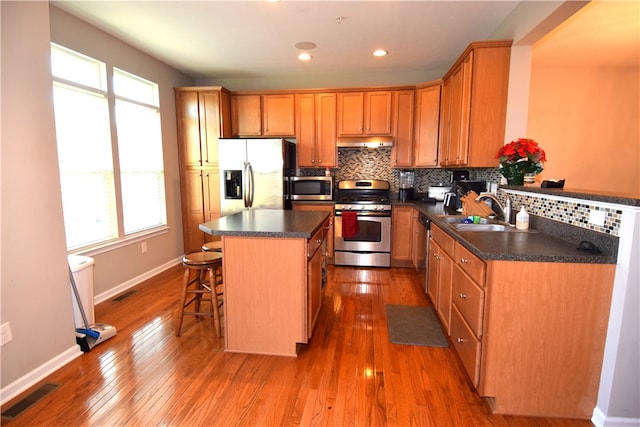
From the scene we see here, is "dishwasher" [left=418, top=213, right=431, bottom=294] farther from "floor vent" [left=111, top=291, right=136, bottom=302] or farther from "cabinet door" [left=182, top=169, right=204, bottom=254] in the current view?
"floor vent" [left=111, top=291, right=136, bottom=302]

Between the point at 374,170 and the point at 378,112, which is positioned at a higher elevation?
the point at 378,112

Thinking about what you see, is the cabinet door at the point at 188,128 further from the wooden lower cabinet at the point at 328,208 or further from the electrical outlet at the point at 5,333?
the electrical outlet at the point at 5,333

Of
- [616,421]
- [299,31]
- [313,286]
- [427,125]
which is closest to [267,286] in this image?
[313,286]

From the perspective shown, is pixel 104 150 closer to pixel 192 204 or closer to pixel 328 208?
pixel 192 204

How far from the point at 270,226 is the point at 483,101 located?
2.22m

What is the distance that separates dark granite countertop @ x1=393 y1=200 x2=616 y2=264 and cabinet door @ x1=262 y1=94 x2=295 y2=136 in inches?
116

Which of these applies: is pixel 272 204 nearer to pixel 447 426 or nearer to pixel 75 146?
pixel 75 146

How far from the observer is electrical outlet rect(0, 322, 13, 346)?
1.75m

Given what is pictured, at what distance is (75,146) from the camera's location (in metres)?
2.91

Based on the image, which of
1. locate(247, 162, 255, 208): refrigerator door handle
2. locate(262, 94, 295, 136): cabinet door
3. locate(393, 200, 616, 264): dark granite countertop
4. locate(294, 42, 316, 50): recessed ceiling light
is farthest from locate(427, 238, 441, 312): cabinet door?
locate(262, 94, 295, 136): cabinet door

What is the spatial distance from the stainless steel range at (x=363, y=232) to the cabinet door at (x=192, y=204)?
76.8 inches

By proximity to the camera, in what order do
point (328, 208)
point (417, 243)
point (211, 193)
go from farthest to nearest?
point (211, 193) < point (328, 208) < point (417, 243)

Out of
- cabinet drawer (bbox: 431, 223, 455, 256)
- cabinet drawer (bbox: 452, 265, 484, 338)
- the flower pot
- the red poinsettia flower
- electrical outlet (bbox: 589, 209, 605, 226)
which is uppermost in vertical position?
Result: the red poinsettia flower

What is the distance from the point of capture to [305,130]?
4508 millimetres
